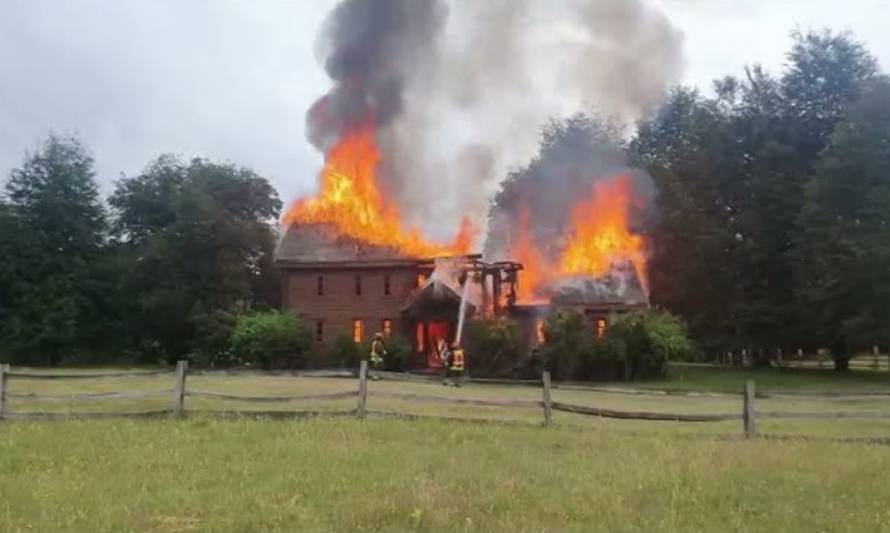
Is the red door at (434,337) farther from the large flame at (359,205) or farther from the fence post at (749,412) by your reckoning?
the fence post at (749,412)

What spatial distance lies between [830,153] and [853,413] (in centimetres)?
2996

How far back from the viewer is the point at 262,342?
139 feet

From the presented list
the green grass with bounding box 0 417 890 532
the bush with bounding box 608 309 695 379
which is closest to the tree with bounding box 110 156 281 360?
the bush with bounding box 608 309 695 379

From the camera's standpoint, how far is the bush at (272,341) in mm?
42531

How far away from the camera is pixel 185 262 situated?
176 feet

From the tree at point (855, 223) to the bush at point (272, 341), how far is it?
24.2 m

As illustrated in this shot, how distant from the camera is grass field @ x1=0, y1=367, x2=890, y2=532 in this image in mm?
8773

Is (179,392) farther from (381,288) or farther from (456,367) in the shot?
(381,288)

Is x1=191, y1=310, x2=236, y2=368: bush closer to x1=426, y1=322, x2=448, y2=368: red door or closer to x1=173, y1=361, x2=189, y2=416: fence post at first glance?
x1=426, y1=322, x2=448, y2=368: red door

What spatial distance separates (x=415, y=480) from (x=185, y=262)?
4559cm

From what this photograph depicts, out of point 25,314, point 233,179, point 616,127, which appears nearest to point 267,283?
point 233,179

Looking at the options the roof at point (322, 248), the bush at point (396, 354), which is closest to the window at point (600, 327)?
the bush at point (396, 354)

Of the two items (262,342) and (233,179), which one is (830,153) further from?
(233,179)

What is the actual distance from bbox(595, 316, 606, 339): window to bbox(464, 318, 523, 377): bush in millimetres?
3580
